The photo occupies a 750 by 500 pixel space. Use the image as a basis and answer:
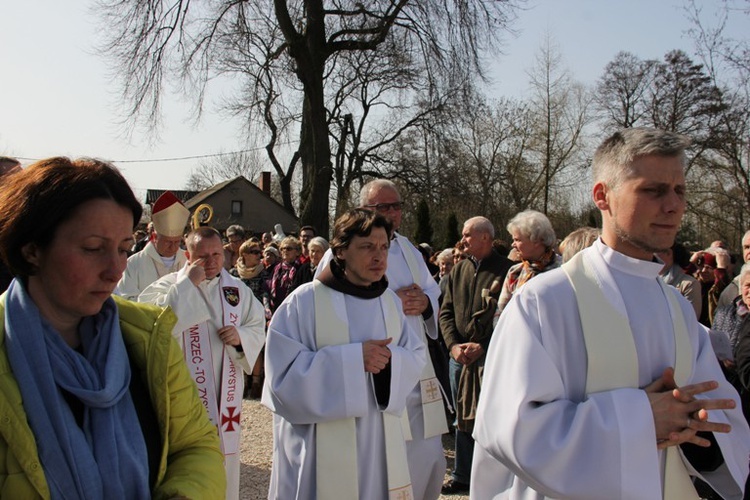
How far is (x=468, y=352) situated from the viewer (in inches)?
221

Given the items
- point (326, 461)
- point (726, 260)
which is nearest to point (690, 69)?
point (726, 260)

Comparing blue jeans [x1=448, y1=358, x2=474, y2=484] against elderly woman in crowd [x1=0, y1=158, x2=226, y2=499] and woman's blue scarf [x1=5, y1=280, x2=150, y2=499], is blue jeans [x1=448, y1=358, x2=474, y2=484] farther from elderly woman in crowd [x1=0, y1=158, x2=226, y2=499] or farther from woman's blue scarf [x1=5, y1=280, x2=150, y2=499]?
woman's blue scarf [x1=5, y1=280, x2=150, y2=499]

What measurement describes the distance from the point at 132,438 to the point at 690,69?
69.7ft

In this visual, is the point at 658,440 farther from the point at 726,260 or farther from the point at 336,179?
the point at 336,179

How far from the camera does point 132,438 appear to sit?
195 centimetres

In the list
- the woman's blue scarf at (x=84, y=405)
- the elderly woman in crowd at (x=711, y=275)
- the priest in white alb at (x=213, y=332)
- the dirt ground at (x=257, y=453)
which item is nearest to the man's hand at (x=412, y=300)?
the priest in white alb at (x=213, y=332)

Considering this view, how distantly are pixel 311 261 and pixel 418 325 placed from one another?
159 inches

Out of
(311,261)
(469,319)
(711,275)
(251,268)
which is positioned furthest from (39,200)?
(251,268)

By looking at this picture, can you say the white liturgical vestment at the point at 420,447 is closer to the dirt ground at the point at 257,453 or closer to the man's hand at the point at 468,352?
the man's hand at the point at 468,352

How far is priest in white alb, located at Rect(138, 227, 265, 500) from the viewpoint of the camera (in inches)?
181

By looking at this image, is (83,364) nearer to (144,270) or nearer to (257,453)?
(144,270)

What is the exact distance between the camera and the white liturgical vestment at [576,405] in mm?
2129

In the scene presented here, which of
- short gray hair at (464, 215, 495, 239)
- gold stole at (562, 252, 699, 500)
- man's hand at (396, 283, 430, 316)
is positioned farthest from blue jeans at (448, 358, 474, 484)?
gold stole at (562, 252, 699, 500)

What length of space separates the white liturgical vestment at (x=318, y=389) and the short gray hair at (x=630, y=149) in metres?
1.72
